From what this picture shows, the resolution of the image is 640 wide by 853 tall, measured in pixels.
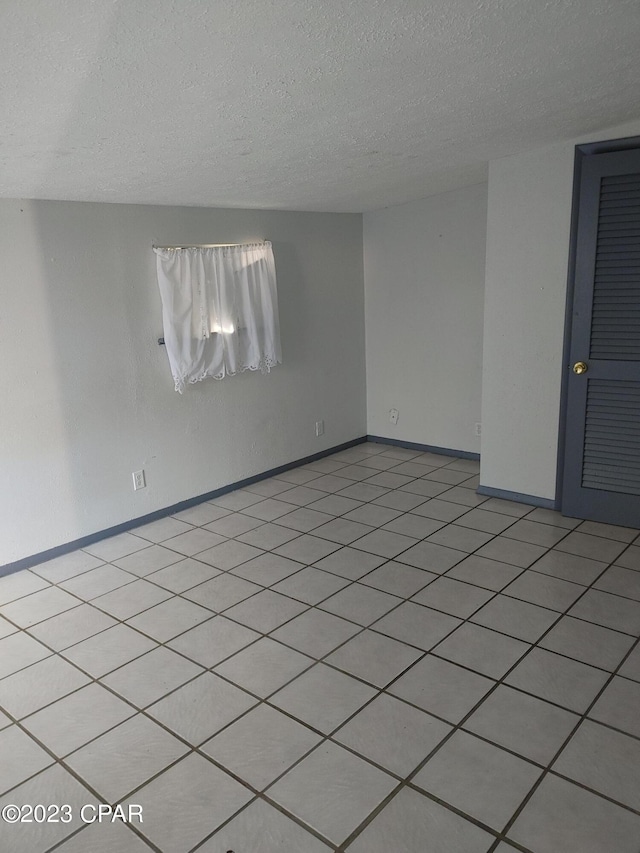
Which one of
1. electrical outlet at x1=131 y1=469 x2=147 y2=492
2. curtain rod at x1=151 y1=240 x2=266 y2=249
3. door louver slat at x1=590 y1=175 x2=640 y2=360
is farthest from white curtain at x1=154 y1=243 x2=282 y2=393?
door louver slat at x1=590 y1=175 x2=640 y2=360

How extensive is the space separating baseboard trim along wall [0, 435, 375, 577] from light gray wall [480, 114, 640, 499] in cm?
156

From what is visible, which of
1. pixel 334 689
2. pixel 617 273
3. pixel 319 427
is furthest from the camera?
pixel 319 427

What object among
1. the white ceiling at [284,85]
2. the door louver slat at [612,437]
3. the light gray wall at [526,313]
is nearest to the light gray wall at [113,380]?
the white ceiling at [284,85]

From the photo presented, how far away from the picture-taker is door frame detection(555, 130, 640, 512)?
3.12m

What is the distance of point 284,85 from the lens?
1.85 metres

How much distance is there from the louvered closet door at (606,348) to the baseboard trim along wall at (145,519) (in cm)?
209

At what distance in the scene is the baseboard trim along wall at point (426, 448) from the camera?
479 centimetres

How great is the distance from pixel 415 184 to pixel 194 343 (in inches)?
68.6

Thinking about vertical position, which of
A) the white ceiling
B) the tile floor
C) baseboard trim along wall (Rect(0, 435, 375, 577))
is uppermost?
the white ceiling

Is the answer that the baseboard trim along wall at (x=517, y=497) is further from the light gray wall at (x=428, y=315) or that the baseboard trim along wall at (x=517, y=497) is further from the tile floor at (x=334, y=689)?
the light gray wall at (x=428, y=315)

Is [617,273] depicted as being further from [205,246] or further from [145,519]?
[145,519]

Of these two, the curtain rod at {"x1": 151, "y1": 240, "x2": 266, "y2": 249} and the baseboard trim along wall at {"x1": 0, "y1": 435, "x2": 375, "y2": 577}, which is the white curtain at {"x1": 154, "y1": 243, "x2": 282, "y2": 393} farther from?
the baseboard trim along wall at {"x1": 0, "y1": 435, "x2": 375, "y2": 577}

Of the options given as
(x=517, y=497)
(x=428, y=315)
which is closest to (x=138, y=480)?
(x=517, y=497)

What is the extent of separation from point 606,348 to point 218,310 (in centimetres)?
233
